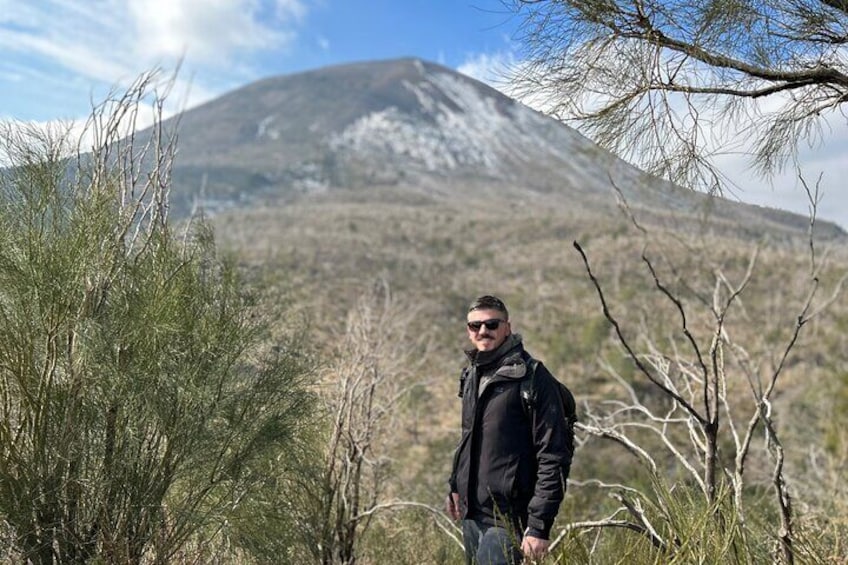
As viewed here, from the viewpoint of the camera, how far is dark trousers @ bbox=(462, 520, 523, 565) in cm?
285

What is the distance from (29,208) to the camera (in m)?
3.43

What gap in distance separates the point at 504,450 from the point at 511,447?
0.03 meters

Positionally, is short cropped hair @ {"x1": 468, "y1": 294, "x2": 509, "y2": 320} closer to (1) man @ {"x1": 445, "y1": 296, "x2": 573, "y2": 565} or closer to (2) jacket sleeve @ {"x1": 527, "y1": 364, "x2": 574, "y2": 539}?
(1) man @ {"x1": 445, "y1": 296, "x2": 573, "y2": 565}

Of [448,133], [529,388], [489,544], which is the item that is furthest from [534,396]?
[448,133]

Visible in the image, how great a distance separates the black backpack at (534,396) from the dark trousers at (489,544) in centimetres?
46

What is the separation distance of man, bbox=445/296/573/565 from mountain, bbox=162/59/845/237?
144 ft

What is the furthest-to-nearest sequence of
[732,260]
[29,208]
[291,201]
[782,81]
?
[291,201] → [732,260] → [29,208] → [782,81]

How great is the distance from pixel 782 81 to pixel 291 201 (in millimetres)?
72270

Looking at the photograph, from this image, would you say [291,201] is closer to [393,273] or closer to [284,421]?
[393,273]

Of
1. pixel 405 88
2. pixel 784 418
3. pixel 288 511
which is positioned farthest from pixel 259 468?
pixel 405 88

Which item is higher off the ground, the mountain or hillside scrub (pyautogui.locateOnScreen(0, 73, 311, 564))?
the mountain

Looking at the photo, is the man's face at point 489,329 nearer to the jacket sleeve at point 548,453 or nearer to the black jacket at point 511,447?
the black jacket at point 511,447

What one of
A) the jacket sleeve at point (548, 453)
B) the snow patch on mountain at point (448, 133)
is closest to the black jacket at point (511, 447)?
the jacket sleeve at point (548, 453)

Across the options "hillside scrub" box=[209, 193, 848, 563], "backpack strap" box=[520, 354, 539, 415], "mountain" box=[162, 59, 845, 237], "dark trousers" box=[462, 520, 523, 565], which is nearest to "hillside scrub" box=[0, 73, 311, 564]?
"dark trousers" box=[462, 520, 523, 565]
